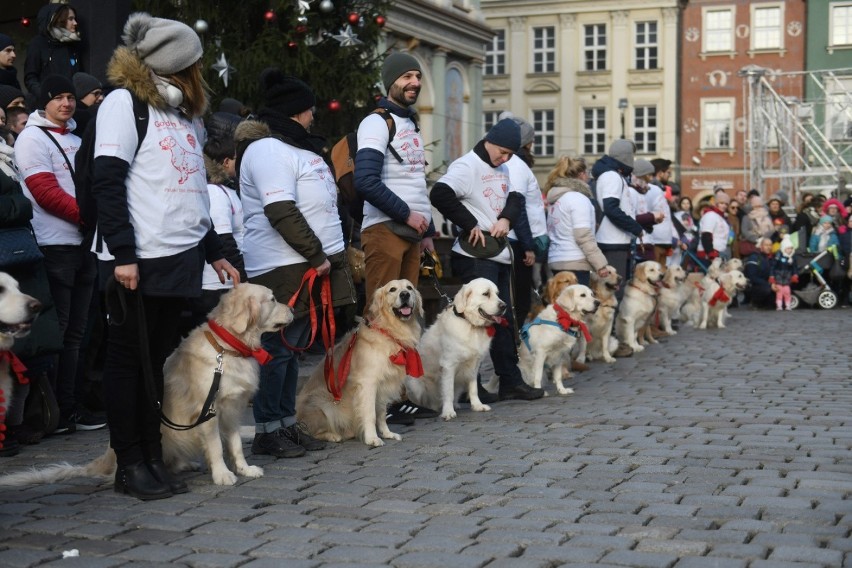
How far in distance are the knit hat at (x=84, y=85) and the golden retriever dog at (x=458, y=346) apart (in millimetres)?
2911

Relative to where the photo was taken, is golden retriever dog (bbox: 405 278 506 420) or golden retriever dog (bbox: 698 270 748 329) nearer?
golden retriever dog (bbox: 405 278 506 420)

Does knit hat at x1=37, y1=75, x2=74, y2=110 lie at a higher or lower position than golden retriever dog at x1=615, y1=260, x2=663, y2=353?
higher

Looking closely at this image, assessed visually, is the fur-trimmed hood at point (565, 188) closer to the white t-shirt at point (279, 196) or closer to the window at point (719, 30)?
the white t-shirt at point (279, 196)

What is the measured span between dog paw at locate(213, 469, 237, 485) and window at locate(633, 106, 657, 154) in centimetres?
4674

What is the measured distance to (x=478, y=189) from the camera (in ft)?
28.7

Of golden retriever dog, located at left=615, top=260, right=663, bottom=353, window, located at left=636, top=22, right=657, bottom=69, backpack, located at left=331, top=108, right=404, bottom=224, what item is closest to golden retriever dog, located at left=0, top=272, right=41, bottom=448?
backpack, located at left=331, top=108, right=404, bottom=224

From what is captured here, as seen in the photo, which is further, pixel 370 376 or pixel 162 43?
pixel 370 376

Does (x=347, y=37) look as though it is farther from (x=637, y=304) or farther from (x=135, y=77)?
(x=135, y=77)

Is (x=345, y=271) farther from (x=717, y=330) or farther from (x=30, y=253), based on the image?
(x=717, y=330)

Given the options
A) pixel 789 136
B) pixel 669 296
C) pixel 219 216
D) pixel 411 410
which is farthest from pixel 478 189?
pixel 789 136

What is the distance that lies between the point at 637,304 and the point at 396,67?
239 inches

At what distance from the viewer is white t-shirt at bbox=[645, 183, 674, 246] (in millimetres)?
14258

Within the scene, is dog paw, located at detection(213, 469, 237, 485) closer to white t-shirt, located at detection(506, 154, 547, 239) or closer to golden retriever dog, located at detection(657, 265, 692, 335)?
white t-shirt, located at detection(506, 154, 547, 239)

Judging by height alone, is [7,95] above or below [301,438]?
above
